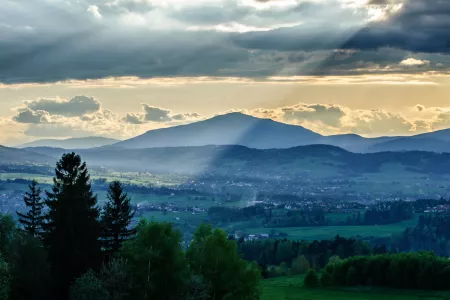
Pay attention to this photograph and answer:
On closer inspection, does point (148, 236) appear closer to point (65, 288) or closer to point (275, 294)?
point (65, 288)

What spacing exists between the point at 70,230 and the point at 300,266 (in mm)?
108411

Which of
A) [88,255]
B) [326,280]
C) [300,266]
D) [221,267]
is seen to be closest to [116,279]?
[88,255]

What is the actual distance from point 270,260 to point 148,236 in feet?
437

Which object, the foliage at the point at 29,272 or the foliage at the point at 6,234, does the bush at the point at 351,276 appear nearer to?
the foliage at the point at 6,234

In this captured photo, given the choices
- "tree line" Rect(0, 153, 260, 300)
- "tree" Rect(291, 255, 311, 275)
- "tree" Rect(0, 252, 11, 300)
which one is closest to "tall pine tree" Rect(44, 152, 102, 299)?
"tree line" Rect(0, 153, 260, 300)

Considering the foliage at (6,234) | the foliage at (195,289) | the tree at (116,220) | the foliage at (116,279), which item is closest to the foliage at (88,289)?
the foliage at (116,279)

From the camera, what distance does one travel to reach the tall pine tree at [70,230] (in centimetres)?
6644

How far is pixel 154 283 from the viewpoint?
66312 millimetres

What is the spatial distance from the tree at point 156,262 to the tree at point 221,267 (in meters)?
8.11

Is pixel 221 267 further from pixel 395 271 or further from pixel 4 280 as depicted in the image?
pixel 395 271

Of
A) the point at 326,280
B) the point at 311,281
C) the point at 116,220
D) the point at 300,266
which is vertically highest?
the point at 116,220

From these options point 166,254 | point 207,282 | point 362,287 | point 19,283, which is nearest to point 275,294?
point 362,287

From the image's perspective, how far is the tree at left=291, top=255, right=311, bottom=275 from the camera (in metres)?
170

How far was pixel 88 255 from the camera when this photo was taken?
67.4 m
